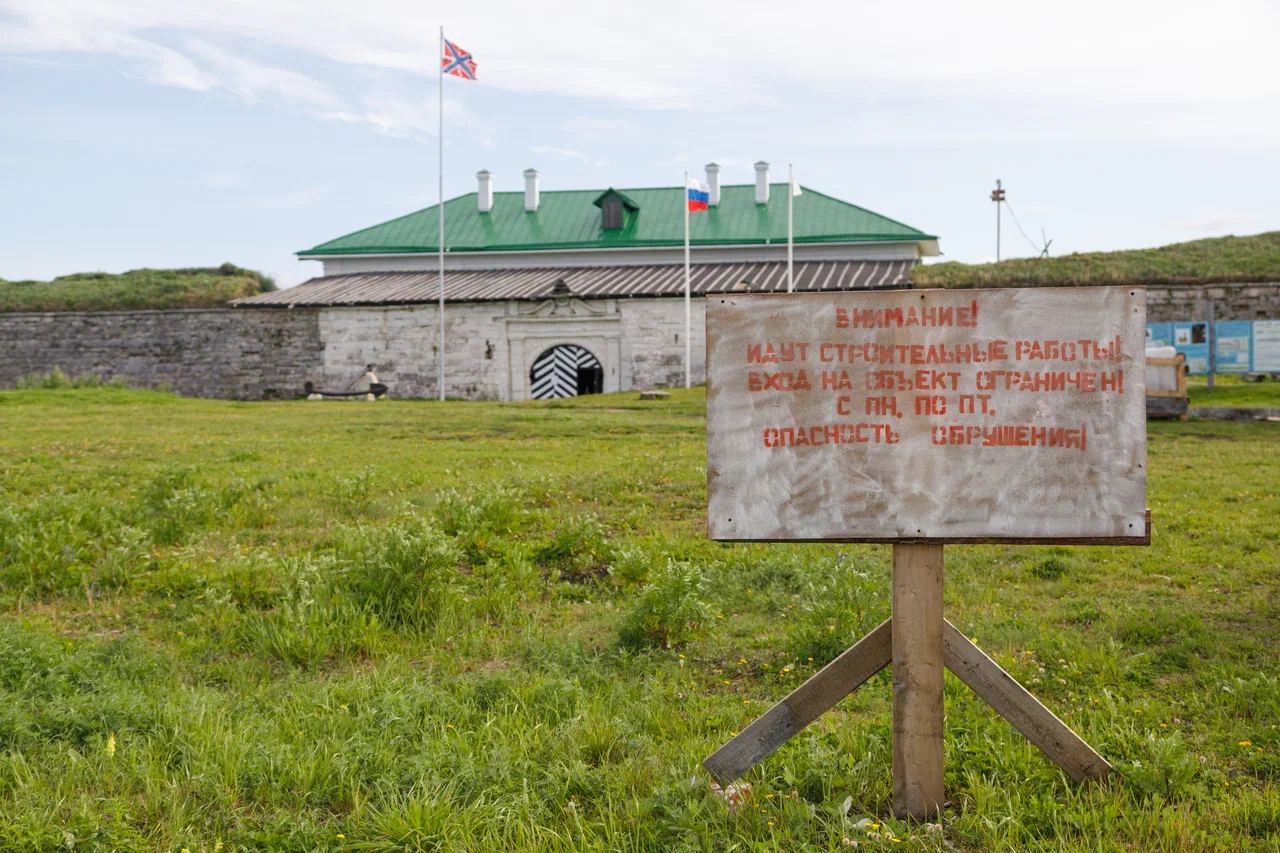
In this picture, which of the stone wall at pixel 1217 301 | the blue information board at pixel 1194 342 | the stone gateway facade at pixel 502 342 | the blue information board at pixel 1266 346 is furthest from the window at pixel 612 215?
the blue information board at pixel 1266 346

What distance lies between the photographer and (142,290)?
35688 millimetres

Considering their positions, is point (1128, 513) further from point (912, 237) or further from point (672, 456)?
point (912, 237)

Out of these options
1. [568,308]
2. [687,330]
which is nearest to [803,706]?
[687,330]

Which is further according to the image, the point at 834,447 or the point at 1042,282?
the point at 1042,282

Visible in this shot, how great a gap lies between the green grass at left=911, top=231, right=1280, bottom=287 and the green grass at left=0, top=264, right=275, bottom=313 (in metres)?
23.0

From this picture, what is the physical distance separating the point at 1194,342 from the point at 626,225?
62.2ft

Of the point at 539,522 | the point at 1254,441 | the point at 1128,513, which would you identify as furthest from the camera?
the point at 1254,441

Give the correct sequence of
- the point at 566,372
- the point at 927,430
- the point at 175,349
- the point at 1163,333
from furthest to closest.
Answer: the point at 175,349
the point at 566,372
the point at 1163,333
the point at 927,430

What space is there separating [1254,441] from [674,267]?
22.0 metres

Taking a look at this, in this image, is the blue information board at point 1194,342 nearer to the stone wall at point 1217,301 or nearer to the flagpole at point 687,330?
the stone wall at point 1217,301

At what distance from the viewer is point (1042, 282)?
92.7 ft

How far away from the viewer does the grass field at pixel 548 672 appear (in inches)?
133

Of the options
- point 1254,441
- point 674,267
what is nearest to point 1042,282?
point 674,267

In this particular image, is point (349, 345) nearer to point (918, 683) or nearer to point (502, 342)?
point (502, 342)
